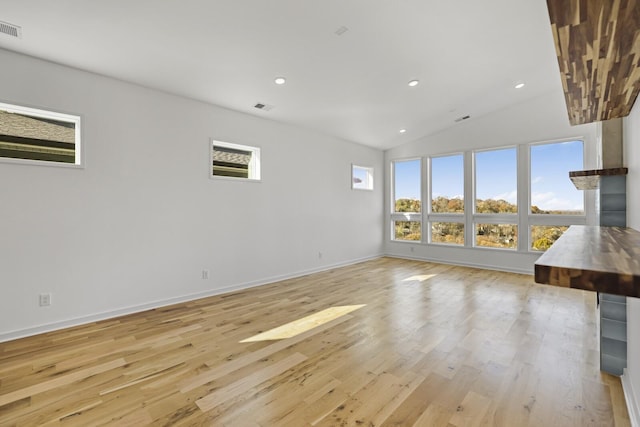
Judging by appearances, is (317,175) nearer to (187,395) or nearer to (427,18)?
(427,18)

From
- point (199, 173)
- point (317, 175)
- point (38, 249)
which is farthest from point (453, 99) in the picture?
point (38, 249)

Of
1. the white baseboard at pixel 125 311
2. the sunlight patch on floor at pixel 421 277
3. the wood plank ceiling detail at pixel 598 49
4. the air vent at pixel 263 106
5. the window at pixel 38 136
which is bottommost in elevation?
the sunlight patch on floor at pixel 421 277

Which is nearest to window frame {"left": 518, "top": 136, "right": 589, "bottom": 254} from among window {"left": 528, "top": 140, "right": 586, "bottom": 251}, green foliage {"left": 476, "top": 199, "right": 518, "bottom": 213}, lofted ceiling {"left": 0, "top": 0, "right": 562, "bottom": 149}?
window {"left": 528, "top": 140, "right": 586, "bottom": 251}

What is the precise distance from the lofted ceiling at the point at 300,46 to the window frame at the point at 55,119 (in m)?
0.55

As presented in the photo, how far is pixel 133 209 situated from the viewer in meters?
3.70

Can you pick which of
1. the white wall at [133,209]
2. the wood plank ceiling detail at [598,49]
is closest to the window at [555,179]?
the white wall at [133,209]

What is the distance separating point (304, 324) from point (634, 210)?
9.37 ft

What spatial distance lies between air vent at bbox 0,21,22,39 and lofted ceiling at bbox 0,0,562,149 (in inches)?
1.9

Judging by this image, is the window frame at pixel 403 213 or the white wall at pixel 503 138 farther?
the window frame at pixel 403 213

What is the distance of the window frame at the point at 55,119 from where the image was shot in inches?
118

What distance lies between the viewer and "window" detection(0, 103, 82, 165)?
3.01m

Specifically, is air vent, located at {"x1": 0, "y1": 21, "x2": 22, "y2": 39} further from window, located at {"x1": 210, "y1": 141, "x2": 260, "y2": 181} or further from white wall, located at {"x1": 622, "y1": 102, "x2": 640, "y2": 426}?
white wall, located at {"x1": 622, "y1": 102, "x2": 640, "y2": 426}

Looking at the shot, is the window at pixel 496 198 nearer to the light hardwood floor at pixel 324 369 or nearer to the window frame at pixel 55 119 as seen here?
the light hardwood floor at pixel 324 369

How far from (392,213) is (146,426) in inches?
275
